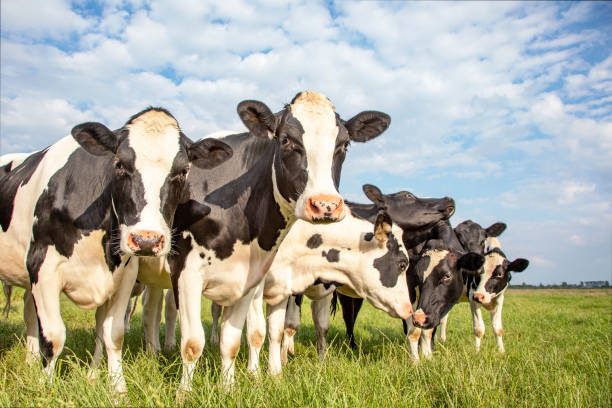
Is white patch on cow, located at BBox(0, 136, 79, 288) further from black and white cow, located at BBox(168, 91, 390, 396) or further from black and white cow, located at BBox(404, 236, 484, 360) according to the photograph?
black and white cow, located at BBox(404, 236, 484, 360)

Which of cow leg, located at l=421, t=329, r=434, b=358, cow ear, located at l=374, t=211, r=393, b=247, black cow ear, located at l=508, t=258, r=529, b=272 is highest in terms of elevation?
cow ear, located at l=374, t=211, r=393, b=247

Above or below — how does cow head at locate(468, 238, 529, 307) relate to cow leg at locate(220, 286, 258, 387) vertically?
above

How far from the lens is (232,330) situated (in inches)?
199

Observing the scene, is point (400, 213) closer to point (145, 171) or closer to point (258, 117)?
point (258, 117)

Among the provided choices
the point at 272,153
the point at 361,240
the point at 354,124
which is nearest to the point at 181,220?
the point at 272,153

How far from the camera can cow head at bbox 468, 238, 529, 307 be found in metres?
8.44

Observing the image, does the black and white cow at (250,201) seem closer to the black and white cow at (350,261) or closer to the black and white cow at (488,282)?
the black and white cow at (350,261)

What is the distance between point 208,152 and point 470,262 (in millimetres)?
4473

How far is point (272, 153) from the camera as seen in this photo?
511cm

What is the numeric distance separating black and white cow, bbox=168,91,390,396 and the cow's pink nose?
0.77ft

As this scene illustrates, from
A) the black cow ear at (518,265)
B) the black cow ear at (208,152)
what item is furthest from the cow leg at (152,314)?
the black cow ear at (518,265)

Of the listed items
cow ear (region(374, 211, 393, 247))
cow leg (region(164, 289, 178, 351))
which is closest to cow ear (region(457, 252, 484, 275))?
cow ear (region(374, 211, 393, 247))

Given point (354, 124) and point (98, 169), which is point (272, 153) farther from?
point (98, 169)

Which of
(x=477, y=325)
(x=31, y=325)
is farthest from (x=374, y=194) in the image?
(x=31, y=325)
